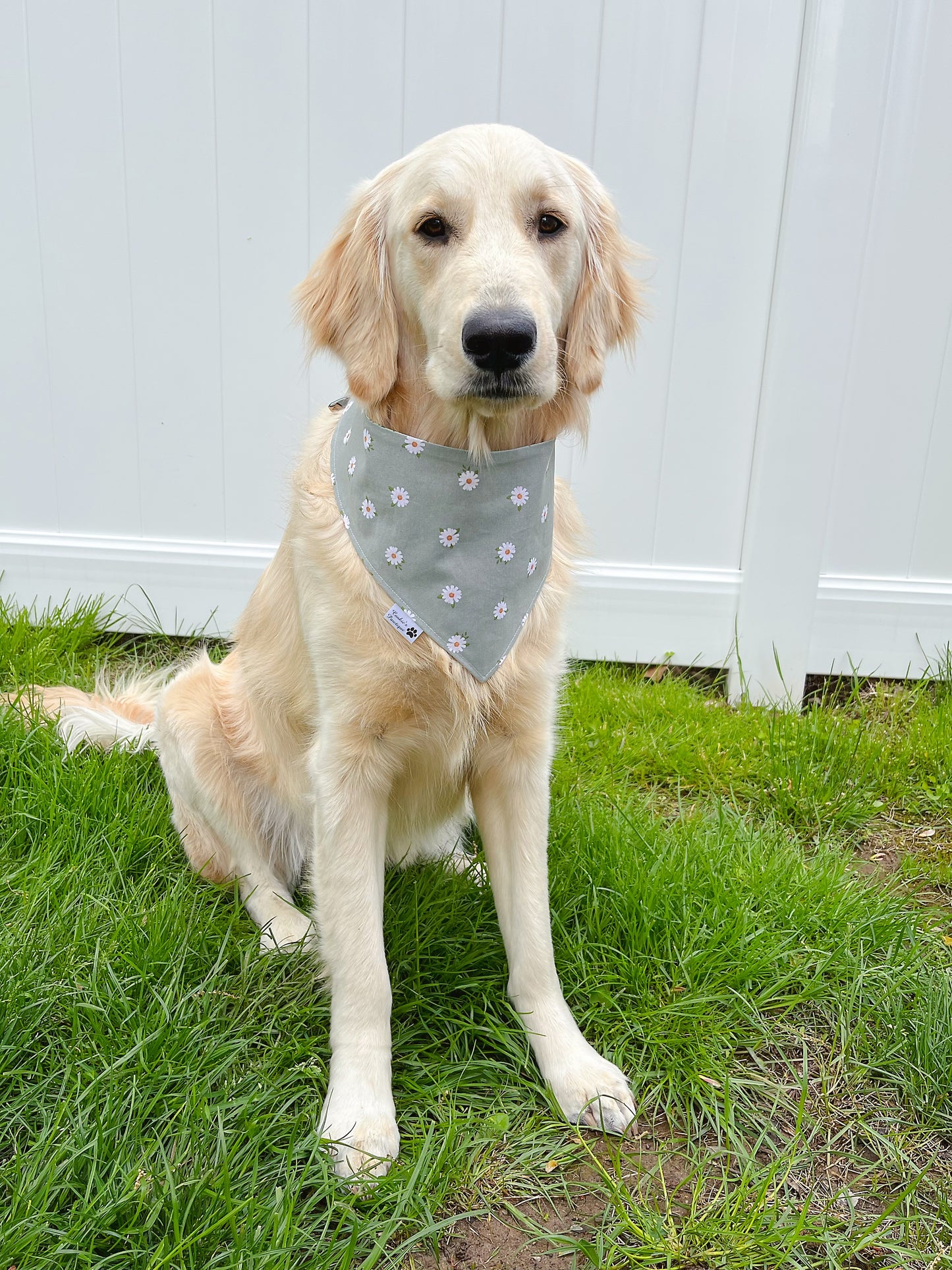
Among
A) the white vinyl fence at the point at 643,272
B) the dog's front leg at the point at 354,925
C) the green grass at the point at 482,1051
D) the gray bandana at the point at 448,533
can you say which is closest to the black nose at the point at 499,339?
the gray bandana at the point at 448,533

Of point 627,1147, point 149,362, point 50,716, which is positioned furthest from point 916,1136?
point 149,362

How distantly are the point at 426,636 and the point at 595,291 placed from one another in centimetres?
79

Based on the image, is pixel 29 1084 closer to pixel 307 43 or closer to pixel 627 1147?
pixel 627 1147

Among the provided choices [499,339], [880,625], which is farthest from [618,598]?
[499,339]

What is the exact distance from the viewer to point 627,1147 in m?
1.74

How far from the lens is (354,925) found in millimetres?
1798

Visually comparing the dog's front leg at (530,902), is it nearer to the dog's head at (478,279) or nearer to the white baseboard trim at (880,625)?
the dog's head at (478,279)

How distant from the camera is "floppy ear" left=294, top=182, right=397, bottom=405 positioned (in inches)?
71.3

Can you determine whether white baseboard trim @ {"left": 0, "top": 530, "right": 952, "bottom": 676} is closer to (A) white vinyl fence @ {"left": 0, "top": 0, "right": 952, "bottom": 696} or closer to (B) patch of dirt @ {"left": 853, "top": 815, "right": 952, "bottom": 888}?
(A) white vinyl fence @ {"left": 0, "top": 0, "right": 952, "bottom": 696}

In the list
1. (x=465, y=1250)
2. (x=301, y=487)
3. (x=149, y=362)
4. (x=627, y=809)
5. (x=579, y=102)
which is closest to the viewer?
(x=465, y=1250)

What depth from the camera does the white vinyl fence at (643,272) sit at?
9.99 feet

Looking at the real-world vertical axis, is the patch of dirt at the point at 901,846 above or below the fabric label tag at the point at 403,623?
below

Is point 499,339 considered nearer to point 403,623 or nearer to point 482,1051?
point 403,623

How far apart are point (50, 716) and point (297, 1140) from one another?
4.98 ft
